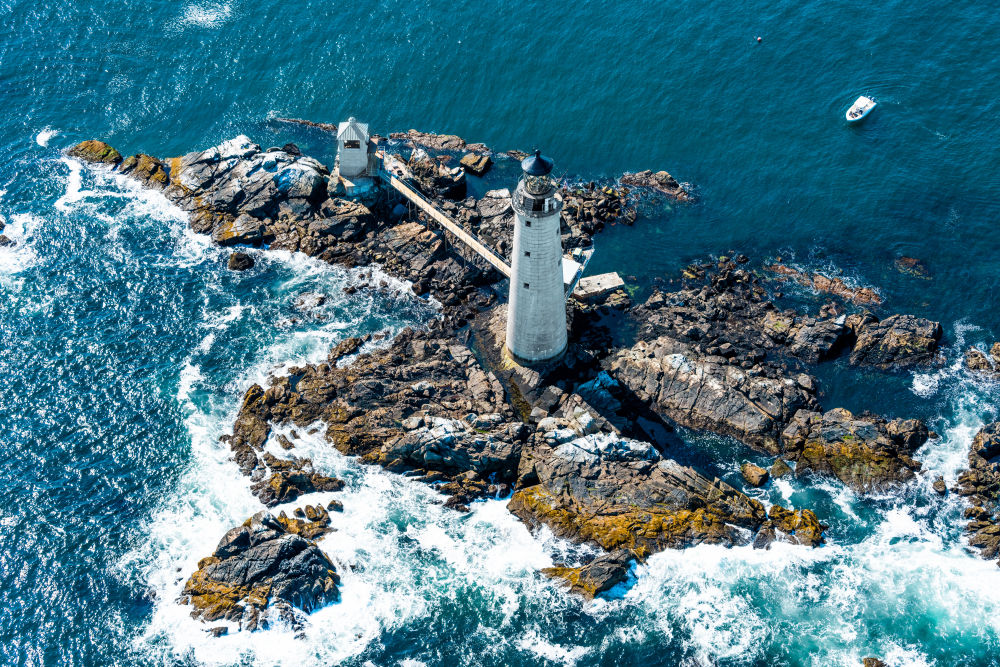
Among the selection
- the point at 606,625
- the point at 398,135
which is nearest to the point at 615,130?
the point at 398,135

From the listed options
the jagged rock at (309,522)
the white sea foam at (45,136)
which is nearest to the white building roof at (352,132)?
the jagged rock at (309,522)

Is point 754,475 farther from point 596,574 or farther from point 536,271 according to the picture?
point 536,271

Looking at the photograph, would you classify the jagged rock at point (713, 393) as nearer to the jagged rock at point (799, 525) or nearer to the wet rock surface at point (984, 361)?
the jagged rock at point (799, 525)

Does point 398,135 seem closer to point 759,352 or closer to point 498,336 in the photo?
point 498,336

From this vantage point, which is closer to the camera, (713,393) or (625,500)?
(625,500)


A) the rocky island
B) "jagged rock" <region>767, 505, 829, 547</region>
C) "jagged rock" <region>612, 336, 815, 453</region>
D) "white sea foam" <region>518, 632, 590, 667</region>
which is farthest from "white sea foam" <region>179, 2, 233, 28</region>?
"jagged rock" <region>767, 505, 829, 547</region>

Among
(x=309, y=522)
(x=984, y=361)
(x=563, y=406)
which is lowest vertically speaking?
(x=309, y=522)

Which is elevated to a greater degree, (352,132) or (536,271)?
(536,271)

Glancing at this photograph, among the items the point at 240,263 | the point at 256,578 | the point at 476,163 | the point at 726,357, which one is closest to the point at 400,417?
the point at 256,578
